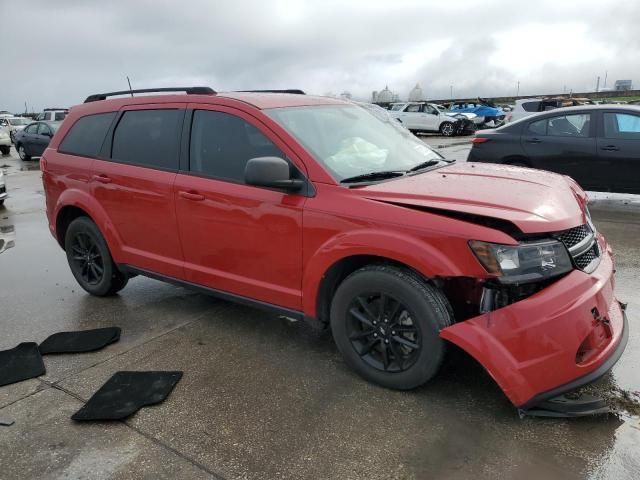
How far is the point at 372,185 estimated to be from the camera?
3268mm

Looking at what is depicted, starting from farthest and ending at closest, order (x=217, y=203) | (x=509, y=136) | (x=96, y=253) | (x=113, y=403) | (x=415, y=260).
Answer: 1. (x=509, y=136)
2. (x=96, y=253)
3. (x=217, y=203)
4. (x=113, y=403)
5. (x=415, y=260)

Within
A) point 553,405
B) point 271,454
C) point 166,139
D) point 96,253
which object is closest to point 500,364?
point 553,405

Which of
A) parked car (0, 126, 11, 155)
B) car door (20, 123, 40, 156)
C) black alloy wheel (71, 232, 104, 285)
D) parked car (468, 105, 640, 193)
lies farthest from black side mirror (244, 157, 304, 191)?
parked car (0, 126, 11, 155)

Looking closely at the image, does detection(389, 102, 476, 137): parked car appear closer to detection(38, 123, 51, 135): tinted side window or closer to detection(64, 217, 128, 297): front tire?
detection(38, 123, 51, 135): tinted side window

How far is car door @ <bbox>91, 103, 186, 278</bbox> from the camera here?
13.3 ft

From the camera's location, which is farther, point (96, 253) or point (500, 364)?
point (96, 253)

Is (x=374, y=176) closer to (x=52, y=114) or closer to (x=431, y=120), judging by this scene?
(x=52, y=114)

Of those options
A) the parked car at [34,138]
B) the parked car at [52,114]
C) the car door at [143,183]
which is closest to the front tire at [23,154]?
the parked car at [34,138]

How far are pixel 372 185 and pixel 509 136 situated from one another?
19.0 ft

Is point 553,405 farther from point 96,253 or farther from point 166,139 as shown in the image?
point 96,253

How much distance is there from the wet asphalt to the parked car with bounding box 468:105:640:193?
154 inches

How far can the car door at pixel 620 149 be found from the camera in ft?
24.5

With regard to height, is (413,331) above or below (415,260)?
below

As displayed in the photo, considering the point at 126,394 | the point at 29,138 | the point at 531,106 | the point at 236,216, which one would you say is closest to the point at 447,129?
the point at 531,106
